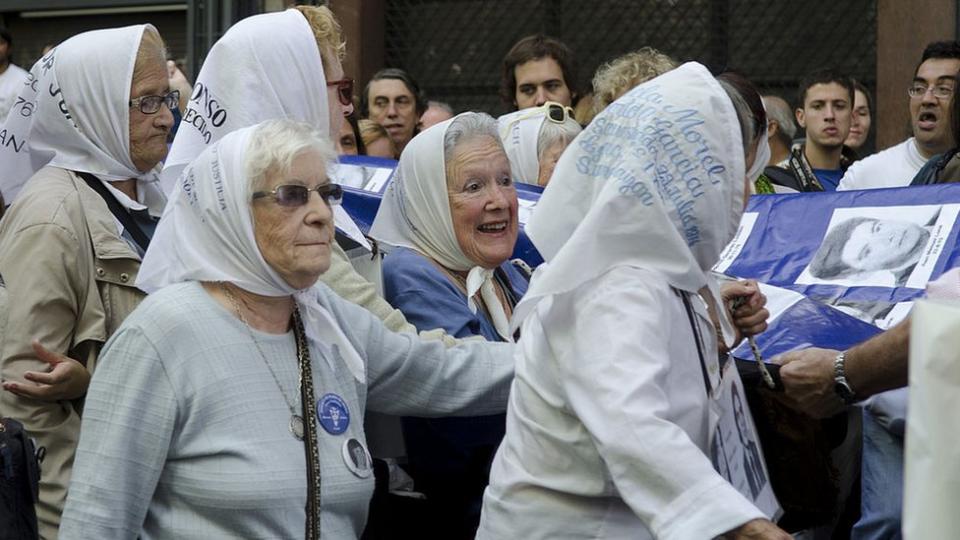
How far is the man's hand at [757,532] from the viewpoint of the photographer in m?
2.92

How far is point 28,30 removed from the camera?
1239cm

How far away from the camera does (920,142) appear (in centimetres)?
708

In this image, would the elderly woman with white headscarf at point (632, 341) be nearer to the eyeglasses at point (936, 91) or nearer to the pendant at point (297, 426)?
the pendant at point (297, 426)

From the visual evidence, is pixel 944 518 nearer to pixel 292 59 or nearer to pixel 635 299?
pixel 635 299

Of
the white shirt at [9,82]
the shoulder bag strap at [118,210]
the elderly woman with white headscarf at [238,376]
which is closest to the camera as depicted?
the elderly woman with white headscarf at [238,376]

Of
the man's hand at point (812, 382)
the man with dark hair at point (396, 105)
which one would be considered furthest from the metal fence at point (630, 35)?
the man's hand at point (812, 382)

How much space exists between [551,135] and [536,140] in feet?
0.21

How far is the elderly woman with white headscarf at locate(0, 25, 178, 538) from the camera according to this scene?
13.8 feet

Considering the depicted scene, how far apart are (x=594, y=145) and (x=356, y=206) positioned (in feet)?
10.1

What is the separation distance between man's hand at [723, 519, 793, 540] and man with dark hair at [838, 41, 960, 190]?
4154 millimetres

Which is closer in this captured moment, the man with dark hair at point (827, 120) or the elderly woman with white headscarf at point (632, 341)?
the elderly woman with white headscarf at point (632, 341)

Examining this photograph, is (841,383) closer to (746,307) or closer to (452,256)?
(746,307)

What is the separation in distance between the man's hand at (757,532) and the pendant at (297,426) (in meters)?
1.09

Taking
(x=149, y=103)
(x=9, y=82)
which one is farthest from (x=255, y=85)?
(x=9, y=82)
